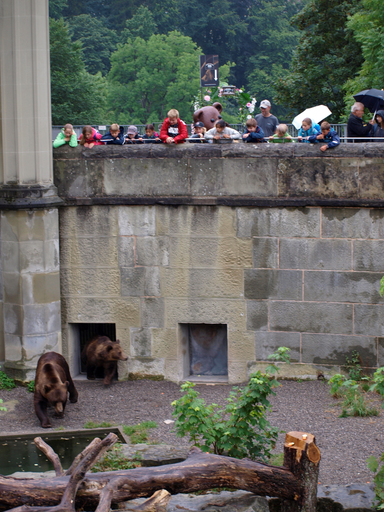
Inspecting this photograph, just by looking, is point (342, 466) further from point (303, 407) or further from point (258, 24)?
point (258, 24)

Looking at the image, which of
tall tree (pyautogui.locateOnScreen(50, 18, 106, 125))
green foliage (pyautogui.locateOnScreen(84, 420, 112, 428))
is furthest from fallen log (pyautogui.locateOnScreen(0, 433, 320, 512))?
tall tree (pyautogui.locateOnScreen(50, 18, 106, 125))

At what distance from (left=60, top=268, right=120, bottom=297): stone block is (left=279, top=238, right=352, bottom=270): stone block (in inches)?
99.7

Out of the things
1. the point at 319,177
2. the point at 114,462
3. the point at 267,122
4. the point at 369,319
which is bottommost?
the point at 114,462

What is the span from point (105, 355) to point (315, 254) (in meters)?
3.40

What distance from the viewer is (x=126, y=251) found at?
432 inches

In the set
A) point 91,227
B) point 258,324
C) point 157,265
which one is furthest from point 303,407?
point 91,227

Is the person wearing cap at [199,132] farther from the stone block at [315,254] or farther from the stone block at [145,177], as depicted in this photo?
the stone block at [315,254]

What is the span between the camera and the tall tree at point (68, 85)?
3856cm

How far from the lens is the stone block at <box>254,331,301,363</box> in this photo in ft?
35.2

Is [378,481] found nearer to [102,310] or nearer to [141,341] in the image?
[141,341]

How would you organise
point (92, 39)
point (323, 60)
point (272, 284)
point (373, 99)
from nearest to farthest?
point (272, 284) → point (373, 99) → point (323, 60) → point (92, 39)

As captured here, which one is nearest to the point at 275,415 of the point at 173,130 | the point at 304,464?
the point at 304,464

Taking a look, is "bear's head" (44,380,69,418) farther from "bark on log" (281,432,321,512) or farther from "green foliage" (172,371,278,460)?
"bark on log" (281,432,321,512)

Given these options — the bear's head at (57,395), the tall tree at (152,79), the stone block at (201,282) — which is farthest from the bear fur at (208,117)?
the tall tree at (152,79)
